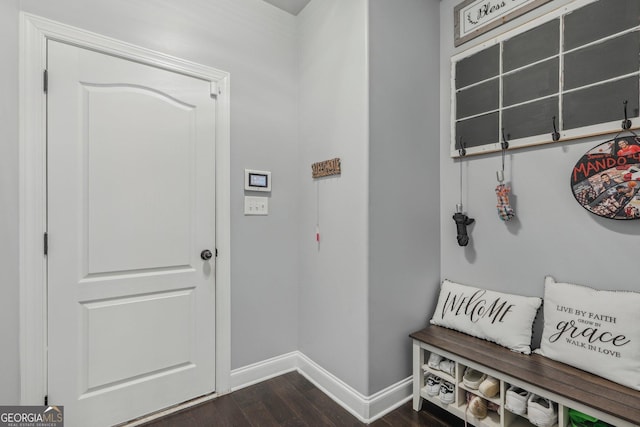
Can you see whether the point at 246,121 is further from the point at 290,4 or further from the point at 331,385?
the point at 331,385

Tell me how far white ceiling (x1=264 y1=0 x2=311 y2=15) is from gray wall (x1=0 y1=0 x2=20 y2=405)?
1.44 m

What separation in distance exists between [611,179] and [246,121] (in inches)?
79.1

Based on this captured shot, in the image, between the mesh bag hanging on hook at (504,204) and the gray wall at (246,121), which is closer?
the gray wall at (246,121)

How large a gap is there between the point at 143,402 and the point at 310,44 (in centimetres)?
251

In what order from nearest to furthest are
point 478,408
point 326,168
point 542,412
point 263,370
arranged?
point 542,412
point 478,408
point 326,168
point 263,370

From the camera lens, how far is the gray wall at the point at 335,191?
1790 millimetres

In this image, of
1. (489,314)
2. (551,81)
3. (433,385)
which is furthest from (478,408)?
(551,81)

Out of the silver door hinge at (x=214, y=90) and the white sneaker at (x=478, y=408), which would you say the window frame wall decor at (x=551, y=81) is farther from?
the silver door hinge at (x=214, y=90)

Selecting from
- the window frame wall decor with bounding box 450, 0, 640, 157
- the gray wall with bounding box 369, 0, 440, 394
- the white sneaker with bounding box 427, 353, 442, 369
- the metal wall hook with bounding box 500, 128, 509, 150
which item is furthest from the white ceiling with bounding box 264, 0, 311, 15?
the white sneaker with bounding box 427, 353, 442, 369

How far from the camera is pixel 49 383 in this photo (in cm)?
153

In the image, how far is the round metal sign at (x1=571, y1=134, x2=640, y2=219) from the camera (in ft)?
4.46

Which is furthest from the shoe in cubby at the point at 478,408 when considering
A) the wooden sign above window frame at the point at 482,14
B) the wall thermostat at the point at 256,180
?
the wooden sign above window frame at the point at 482,14

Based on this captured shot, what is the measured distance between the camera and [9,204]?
144 cm

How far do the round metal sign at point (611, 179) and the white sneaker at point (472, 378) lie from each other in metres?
0.99
